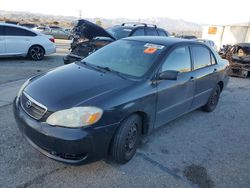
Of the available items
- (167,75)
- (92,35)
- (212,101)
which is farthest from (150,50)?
(92,35)

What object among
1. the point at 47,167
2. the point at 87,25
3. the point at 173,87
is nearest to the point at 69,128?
the point at 47,167

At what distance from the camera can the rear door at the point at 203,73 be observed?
4.54 metres

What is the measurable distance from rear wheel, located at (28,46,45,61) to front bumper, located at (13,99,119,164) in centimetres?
805

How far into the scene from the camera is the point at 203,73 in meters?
4.70

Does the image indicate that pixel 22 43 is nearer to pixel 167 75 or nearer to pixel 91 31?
pixel 91 31

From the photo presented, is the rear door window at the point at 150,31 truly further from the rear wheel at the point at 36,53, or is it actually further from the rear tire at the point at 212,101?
the rear tire at the point at 212,101

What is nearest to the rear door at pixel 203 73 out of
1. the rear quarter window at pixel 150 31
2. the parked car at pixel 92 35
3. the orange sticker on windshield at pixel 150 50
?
the orange sticker on windshield at pixel 150 50

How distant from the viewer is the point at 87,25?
8781 millimetres

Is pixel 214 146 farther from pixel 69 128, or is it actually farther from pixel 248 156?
pixel 69 128

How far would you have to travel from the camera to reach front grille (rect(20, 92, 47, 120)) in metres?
2.84

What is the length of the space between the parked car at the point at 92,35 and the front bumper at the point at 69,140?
4.92m

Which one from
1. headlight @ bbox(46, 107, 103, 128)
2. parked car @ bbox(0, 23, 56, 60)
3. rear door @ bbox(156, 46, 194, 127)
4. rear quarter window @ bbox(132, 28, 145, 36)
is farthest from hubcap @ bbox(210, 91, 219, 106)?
parked car @ bbox(0, 23, 56, 60)

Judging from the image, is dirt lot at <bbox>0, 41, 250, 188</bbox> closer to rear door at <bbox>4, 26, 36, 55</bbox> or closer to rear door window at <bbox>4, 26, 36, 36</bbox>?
rear door at <bbox>4, 26, 36, 55</bbox>

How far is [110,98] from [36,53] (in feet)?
28.0
